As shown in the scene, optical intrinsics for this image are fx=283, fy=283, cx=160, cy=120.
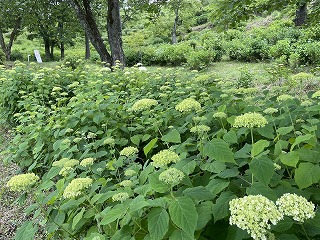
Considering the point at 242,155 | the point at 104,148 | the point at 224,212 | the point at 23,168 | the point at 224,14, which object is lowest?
the point at 23,168

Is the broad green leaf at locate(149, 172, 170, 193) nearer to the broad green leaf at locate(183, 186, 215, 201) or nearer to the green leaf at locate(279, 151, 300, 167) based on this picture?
the broad green leaf at locate(183, 186, 215, 201)

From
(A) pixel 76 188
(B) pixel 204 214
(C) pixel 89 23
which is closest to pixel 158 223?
(B) pixel 204 214

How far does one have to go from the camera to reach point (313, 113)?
198 cm

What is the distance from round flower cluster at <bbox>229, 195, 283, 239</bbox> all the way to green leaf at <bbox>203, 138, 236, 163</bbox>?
0.37 meters

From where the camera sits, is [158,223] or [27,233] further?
[27,233]

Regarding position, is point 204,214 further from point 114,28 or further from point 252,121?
point 114,28

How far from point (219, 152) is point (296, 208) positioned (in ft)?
1.42

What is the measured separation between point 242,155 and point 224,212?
→ 13.4 inches

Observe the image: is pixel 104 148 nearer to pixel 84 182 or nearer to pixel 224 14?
pixel 84 182

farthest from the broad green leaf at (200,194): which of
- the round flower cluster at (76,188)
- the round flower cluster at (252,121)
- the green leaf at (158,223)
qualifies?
the round flower cluster at (76,188)

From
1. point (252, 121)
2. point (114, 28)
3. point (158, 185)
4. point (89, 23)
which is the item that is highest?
point (89, 23)

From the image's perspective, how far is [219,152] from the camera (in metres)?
1.24

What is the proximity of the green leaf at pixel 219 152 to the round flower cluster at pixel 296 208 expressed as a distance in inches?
14.0

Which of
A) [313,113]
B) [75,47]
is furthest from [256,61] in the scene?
[75,47]
